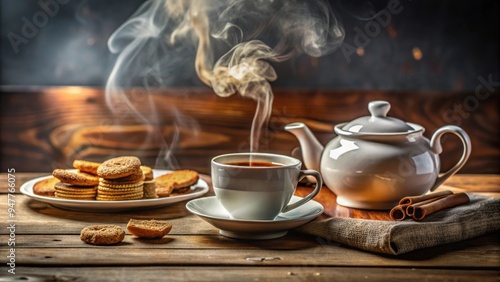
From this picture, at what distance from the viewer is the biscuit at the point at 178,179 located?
5.15 feet

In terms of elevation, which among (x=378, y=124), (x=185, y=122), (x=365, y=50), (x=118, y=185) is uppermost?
(x=365, y=50)

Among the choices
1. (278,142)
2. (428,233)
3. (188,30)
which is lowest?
(278,142)

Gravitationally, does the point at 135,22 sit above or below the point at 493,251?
above

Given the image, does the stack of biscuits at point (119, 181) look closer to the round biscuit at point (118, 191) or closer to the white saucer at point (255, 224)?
the round biscuit at point (118, 191)

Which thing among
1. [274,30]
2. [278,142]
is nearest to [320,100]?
[278,142]

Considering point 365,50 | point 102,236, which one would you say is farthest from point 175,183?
point 365,50

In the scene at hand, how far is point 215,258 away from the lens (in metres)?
1.09

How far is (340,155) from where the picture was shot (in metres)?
1.45

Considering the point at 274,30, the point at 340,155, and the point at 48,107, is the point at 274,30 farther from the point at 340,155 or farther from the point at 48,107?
the point at 340,155

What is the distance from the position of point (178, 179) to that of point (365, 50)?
74.6 inches

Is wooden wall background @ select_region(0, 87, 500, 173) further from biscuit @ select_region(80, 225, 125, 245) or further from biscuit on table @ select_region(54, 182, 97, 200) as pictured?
biscuit @ select_region(80, 225, 125, 245)

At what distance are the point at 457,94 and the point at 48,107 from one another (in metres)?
1.88

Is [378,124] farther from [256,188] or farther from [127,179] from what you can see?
[127,179]

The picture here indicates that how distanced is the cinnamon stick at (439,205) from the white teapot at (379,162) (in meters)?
0.08
